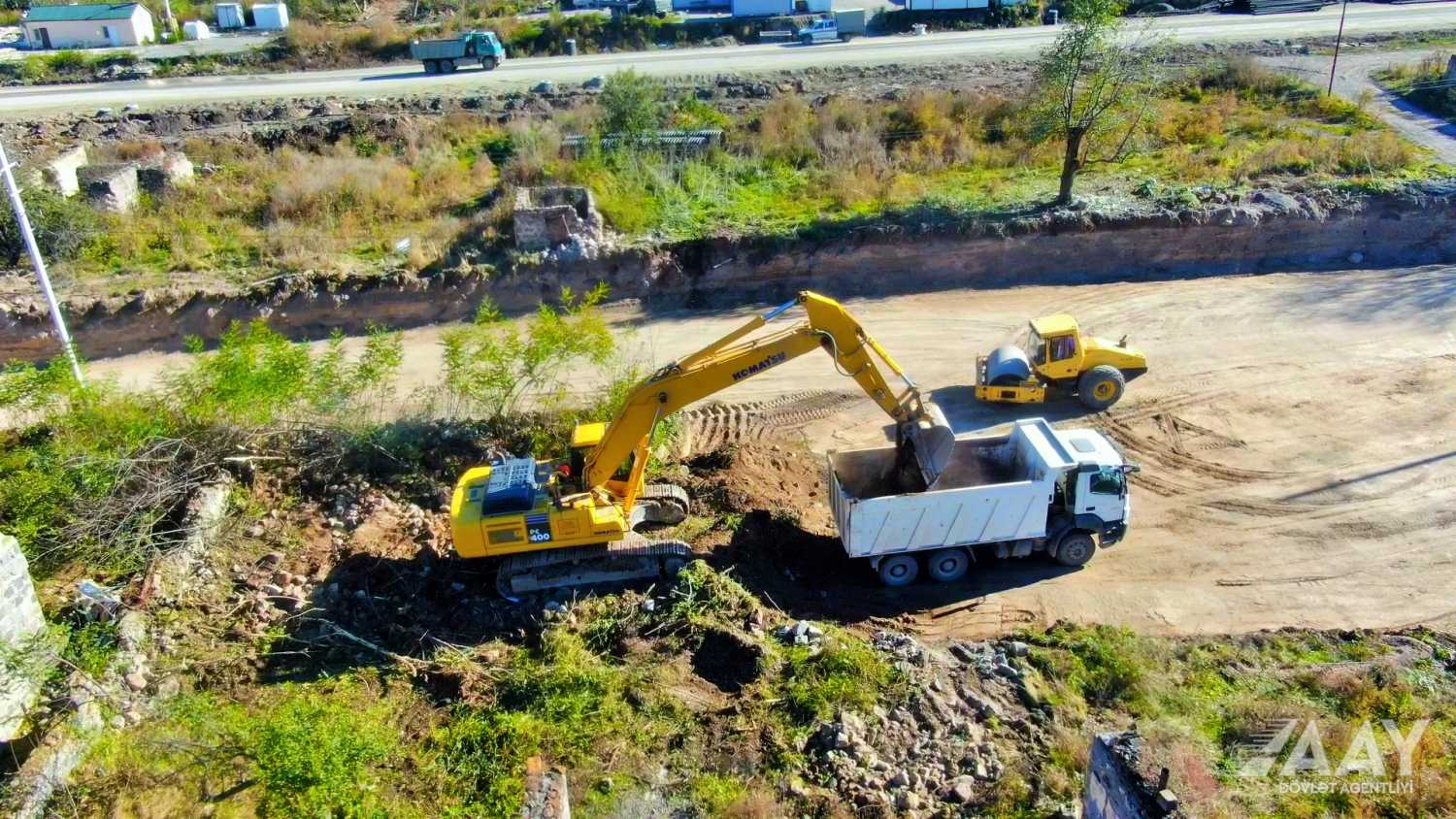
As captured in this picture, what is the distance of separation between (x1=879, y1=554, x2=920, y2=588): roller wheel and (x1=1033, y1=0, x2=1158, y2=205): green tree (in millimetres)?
14826

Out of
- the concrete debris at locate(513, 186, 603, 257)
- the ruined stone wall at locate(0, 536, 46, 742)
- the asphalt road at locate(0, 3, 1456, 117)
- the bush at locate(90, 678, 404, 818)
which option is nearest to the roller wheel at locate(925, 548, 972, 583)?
the bush at locate(90, 678, 404, 818)

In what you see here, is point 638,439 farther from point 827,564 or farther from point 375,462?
point 375,462

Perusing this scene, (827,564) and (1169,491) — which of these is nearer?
(827,564)

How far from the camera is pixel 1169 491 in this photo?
1664 cm

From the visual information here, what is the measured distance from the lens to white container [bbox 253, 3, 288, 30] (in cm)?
5153

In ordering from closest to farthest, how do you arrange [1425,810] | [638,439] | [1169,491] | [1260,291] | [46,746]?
1. [1425,810]
2. [46,746]
3. [638,439]
4. [1169,491]
5. [1260,291]

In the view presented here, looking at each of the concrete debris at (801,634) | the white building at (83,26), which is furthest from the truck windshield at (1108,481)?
the white building at (83,26)

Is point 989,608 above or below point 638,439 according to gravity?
below

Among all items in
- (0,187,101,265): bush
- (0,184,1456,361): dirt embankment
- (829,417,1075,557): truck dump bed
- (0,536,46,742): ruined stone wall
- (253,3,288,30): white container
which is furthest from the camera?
(253,3,288,30): white container

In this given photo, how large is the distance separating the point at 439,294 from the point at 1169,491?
16.6 m

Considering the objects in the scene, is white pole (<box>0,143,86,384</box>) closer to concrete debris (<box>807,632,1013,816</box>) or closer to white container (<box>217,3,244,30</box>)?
concrete debris (<box>807,632,1013,816</box>)

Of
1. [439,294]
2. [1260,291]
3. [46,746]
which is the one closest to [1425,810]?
[46,746]

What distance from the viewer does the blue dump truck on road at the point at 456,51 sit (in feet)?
133

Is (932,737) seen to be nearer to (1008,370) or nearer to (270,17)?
(1008,370)
